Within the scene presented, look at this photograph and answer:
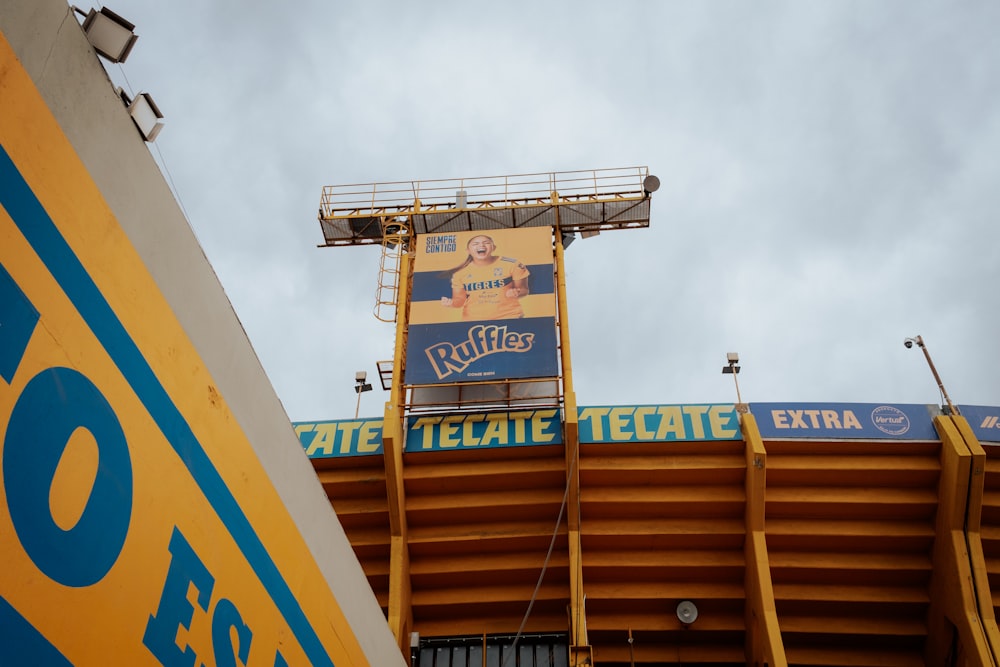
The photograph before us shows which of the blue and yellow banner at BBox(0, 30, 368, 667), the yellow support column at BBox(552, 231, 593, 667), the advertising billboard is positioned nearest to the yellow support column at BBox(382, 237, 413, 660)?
the advertising billboard

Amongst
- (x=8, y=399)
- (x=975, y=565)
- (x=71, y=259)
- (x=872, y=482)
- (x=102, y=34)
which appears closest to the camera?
(x=8, y=399)

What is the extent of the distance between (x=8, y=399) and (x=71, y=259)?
3.07 ft

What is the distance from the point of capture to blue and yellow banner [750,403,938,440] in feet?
44.9

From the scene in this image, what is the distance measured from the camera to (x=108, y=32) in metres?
4.85

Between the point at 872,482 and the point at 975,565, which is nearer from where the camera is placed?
the point at 975,565

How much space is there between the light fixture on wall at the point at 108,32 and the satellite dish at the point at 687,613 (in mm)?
12373

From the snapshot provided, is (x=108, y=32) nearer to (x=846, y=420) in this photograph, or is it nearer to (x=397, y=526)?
(x=397, y=526)

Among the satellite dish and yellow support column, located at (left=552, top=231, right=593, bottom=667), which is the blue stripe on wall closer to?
yellow support column, located at (left=552, top=231, right=593, bottom=667)

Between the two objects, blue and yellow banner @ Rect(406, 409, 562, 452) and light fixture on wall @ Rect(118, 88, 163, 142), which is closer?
light fixture on wall @ Rect(118, 88, 163, 142)

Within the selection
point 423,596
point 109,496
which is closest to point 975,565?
point 423,596

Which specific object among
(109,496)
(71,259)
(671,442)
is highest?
(671,442)

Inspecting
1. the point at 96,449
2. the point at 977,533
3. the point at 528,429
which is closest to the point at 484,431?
the point at 528,429

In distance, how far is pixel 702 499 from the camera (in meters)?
13.8

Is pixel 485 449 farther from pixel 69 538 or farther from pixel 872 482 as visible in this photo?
pixel 69 538
